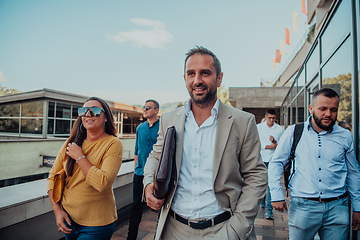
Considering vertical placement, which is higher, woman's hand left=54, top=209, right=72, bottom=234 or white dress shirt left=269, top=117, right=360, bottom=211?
white dress shirt left=269, top=117, right=360, bottom=211

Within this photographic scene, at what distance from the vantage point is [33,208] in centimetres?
251

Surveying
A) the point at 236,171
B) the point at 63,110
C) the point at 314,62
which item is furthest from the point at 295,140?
the point at 63,110

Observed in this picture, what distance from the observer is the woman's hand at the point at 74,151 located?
1.95 meters

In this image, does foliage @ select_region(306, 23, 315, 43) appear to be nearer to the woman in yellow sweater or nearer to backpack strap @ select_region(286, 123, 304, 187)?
backpack strap @ select_region(286, 123, 304, 187)

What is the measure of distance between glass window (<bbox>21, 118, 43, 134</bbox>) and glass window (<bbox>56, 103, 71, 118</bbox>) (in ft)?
4.16

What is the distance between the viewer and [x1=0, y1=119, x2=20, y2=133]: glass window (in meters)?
17.2

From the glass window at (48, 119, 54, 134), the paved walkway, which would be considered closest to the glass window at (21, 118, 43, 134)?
the glass window at (48, 119, 54, 134)

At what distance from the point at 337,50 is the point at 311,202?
Answer: 2.28 metres

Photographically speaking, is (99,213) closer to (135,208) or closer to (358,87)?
(135,208)

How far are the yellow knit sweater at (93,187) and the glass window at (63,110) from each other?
1618 centimetres

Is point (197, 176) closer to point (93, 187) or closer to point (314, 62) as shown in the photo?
point (93, 187)

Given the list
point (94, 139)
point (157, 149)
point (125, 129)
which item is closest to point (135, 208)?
point (94, 139)

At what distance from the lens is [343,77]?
310cm

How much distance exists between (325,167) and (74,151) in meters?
2.40
